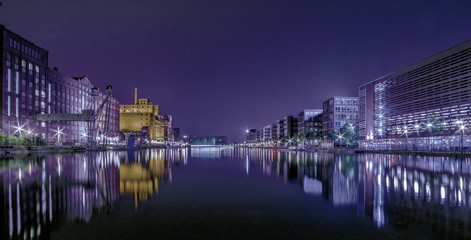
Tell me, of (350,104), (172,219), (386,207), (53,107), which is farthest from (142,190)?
(350,104)

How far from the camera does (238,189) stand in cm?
1694

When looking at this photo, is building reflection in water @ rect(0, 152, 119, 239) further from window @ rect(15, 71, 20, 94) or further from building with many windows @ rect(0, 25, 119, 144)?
window @ rect(15, 71, 20, 94)

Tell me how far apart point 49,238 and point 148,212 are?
3419 millimetres

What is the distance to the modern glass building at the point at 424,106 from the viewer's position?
94.1 metres

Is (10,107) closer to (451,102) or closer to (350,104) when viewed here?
(451,102)

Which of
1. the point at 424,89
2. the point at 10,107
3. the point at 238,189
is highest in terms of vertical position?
the point at 424,89

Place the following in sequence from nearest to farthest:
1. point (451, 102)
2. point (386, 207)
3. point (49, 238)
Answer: point (49, 238) < point (386, 207) < point (451, 102)

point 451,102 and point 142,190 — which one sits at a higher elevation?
point 451,102

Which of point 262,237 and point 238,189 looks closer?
point 262,237

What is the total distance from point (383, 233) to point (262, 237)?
10.5 feet

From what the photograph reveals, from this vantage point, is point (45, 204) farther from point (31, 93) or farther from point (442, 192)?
point (31, 93)

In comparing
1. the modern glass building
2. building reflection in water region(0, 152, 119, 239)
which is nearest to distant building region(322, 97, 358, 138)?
the modern glass building

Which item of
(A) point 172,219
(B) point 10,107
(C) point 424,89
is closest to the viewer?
(A) point 172,219

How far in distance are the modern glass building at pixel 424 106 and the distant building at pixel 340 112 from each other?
8587 mm
